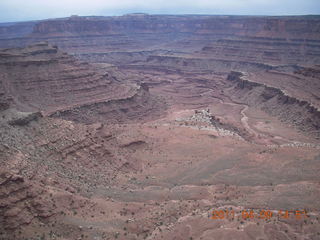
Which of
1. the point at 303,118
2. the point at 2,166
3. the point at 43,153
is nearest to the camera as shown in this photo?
the point at 2,166

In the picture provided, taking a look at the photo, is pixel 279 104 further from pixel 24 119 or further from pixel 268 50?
pixel 268 50

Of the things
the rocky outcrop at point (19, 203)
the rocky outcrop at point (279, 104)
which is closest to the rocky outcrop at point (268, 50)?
the rocky outcrop at point (279, 104)

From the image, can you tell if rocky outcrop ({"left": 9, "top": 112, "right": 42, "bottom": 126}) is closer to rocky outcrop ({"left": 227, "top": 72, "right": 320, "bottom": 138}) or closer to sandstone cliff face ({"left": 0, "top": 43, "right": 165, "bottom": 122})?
sandstone cliff face ({"left": 0, "top": 43, "right": 165, "bottom": 122})

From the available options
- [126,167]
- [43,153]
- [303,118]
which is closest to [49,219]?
[43,153]

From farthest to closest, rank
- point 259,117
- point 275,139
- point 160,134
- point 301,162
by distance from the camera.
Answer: point 259,117 → point 275,139 → point 160,134 → point 301,162

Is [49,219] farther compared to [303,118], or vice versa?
[303,118]

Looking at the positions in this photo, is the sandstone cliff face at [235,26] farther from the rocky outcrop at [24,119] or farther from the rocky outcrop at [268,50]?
the rocky outcrop at [24,119]

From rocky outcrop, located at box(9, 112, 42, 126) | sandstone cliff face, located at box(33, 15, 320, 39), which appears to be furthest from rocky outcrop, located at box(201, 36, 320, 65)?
rocky outcrop, located at box(9, 112, 42, 126)

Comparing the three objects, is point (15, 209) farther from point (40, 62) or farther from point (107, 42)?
point (107, 42)
